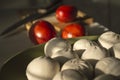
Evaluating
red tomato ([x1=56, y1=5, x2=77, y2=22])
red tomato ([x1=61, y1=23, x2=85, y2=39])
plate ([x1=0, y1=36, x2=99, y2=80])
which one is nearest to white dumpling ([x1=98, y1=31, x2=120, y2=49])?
plate ([x1=0, y1=36, x2=99, y2=80])

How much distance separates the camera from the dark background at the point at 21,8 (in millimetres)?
822

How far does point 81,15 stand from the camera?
0.98 metres

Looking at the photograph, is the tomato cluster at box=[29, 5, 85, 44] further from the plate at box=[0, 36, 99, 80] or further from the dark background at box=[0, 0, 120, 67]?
the plate at box=[0, 36, 99, 80]

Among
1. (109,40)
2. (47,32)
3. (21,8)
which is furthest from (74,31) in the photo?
(21,8)

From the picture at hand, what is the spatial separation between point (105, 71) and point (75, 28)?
0.33 m

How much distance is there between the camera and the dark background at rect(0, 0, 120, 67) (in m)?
0.82

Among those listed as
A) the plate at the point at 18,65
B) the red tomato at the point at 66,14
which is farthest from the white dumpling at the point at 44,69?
the red tomato at the point at 66,14

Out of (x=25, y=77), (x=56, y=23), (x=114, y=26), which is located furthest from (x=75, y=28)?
(x=114, y=26)

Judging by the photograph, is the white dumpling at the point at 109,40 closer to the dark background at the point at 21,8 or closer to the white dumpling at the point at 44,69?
the white dumpling at the point at 44,69

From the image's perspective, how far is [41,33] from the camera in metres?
0.80

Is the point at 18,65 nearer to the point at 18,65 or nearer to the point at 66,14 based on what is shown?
the point at 18,65

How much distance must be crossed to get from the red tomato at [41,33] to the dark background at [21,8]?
0.11 ft

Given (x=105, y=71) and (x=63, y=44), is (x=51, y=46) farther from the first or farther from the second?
(x=105, y=71)

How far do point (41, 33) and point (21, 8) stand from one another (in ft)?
1.22
